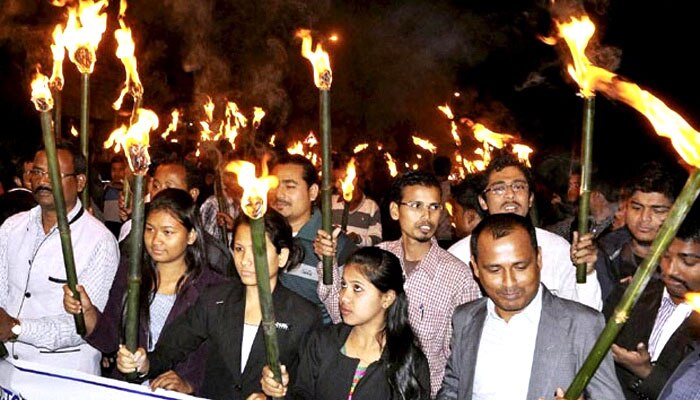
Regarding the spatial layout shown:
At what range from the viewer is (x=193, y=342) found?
381cm

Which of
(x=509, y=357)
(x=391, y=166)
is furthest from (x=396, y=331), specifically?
(x=391, y=166)

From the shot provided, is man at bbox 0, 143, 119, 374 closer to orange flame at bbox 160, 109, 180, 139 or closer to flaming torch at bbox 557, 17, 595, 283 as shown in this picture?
flaming torch at bbox 557, 17, 595, 283

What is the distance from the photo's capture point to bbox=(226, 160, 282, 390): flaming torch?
2.30 meters

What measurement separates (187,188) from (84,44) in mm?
2406

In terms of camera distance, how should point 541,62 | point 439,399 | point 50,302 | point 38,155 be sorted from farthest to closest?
point 541,62 → point 38,155 → point 50,302 → point 439,399

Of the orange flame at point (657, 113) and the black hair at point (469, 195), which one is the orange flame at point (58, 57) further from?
the black hair at point (469, 195)

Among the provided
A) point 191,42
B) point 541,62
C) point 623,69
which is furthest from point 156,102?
point 623,69

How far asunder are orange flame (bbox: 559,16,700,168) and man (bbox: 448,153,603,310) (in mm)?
1698

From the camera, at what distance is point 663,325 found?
3.74 metres

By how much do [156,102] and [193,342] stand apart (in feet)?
61.2

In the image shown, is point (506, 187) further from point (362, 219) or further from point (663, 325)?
point (362, 219)

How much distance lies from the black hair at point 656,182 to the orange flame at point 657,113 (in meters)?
1.95

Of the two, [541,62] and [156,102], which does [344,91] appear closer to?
[156,102]

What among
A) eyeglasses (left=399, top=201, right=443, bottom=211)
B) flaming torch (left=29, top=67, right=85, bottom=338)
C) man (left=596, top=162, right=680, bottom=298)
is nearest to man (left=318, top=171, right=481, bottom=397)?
eyeglasses (left=399, top=201, right=443, bottom=211)
